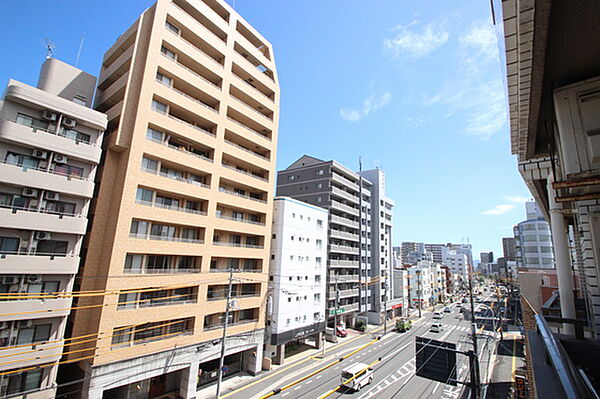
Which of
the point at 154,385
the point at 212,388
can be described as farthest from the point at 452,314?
the point at 154,385

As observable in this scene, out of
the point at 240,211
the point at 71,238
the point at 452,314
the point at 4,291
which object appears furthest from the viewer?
the point at 452,314

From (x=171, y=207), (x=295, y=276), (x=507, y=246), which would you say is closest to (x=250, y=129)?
(x=171, y=207)

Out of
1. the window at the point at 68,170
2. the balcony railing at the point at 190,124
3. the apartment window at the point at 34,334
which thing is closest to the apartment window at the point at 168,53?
the balcony railing at the point at 190,124

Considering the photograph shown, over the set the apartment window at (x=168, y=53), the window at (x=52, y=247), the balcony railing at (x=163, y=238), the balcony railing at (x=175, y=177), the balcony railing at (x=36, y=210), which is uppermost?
the apartment window at (x=168, y=53)

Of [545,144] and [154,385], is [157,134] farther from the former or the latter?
[545,144]

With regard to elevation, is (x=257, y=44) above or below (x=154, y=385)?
above

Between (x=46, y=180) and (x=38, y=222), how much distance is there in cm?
277

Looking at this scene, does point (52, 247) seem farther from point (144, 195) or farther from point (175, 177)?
point (175, 177)

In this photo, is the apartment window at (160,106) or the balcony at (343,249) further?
the balcony at (343,249)

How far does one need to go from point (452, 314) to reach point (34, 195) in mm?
74982

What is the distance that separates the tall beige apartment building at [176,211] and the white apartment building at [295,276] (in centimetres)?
201

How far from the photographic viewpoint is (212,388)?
2350 centimetres

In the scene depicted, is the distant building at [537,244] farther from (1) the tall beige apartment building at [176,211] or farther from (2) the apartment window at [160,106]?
(2) the apartment window at [160,106]

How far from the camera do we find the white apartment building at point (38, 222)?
15.6 metres
